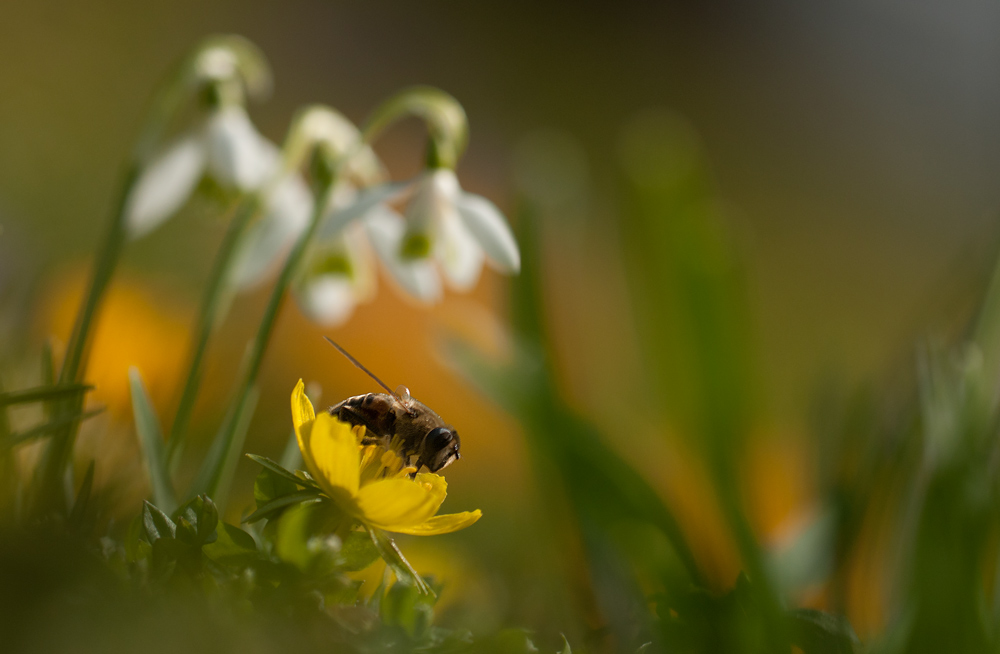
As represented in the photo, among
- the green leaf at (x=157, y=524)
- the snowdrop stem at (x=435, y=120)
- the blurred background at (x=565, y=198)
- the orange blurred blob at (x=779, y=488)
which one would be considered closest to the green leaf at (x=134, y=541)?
the green leaf at (x=157, y=524)

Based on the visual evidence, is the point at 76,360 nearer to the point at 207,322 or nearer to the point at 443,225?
the point at 207,322

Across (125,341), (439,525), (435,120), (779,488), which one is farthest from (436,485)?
(779,488)

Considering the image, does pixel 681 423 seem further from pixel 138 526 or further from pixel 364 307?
pixel 364 307

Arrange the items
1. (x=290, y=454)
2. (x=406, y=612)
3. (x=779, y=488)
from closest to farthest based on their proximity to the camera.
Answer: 1. (x=406, y=612)
2. (x=290, y=454)
3. (x=779, y=488)

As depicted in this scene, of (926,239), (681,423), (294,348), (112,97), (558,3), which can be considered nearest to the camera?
(681,423)

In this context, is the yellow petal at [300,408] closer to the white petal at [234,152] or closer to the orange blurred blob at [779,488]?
the white petal at [234,152]

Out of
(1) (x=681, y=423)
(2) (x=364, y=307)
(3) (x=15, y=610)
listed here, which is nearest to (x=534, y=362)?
(1) (x=681, y=423)
